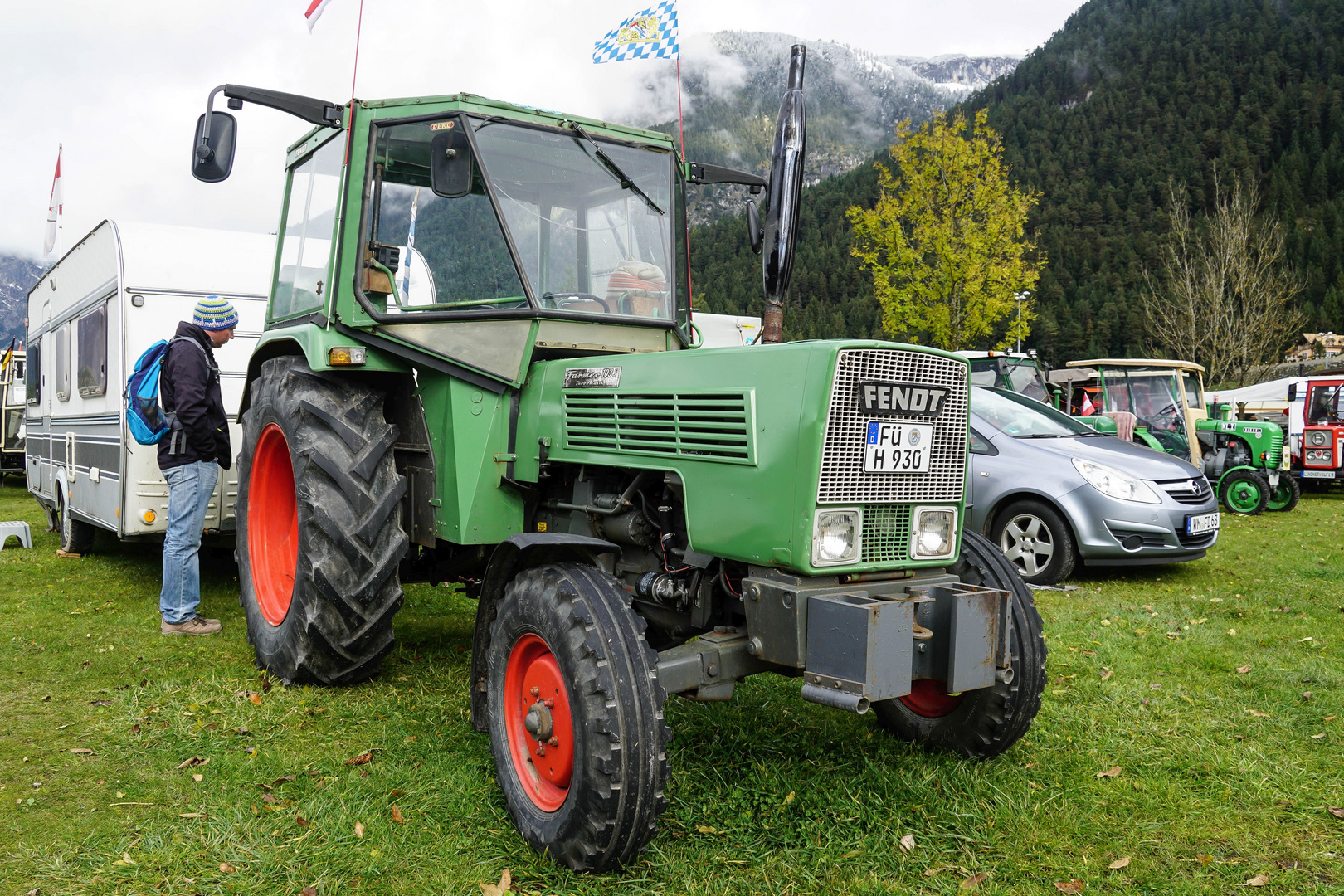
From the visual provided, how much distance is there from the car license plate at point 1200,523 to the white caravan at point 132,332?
7174mm

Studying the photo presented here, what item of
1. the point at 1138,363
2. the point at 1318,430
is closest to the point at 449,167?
the point at 1138,363

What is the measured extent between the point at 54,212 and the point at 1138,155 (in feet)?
257

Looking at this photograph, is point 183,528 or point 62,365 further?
point 62,365

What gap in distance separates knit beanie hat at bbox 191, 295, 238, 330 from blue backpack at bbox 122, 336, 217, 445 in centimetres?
22

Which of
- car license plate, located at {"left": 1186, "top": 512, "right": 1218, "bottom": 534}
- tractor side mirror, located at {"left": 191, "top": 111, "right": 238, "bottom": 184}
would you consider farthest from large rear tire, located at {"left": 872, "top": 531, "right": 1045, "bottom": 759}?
car license plate, located at {"left": 1186, "top": 512, "right": 1218, "bottom": 534}

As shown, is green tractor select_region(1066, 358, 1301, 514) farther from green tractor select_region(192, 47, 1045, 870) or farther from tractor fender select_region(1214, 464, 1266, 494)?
green tractor select_region(192, 47, 1045, 870)

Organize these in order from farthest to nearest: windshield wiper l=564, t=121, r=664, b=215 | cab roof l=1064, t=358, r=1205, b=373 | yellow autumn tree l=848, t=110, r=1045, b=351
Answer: yellow autumn tree l=848, t=110, r=1045, b=351 → cab roof l=1064, t=358, r=1205, b=373 → windshield wiper l=564, t=121, r=664, b=215

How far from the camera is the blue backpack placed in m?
5.59

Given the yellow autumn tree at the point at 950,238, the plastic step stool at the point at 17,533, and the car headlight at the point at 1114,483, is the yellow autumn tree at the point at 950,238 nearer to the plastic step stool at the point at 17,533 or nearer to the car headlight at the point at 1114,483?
the car headlight at the point at 1114,483

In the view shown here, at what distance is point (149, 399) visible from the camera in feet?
18.5

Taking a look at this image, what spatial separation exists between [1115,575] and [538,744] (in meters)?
6.48

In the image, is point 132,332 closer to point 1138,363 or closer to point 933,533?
point 933,533

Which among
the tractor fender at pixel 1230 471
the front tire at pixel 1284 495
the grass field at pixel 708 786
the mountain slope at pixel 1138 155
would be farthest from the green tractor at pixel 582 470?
the mountain slope at pixel 1138 155

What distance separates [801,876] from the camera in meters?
2.91
